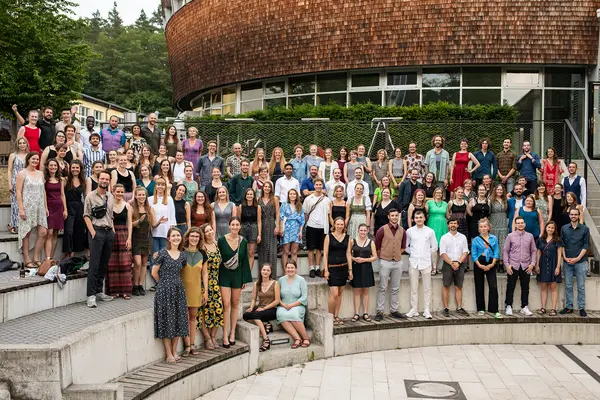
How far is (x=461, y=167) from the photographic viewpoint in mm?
13344

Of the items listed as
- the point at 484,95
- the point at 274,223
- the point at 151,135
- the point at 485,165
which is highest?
the point at 484,95

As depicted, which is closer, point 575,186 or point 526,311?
point 526,311

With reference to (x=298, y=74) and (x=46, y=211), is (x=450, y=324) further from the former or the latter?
(x=298, y=74)

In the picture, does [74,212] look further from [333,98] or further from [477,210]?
[333,98]

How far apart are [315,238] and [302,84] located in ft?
38.3

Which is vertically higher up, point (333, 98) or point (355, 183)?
point (333, 98)

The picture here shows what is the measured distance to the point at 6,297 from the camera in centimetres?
798

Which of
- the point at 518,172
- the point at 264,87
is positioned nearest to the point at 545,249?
the point at 518,172

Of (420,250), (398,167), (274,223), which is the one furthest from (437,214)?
(274,223)

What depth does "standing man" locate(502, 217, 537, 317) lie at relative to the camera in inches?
454

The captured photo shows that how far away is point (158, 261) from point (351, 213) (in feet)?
14.9

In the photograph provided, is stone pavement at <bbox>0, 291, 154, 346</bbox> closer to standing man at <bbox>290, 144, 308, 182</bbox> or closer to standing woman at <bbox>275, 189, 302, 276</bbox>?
standing woman at <bbox>275, 189, 302, 276</bbox>

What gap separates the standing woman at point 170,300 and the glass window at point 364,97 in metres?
13.9

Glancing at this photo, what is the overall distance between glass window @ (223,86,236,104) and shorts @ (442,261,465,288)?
1485 centimetres
